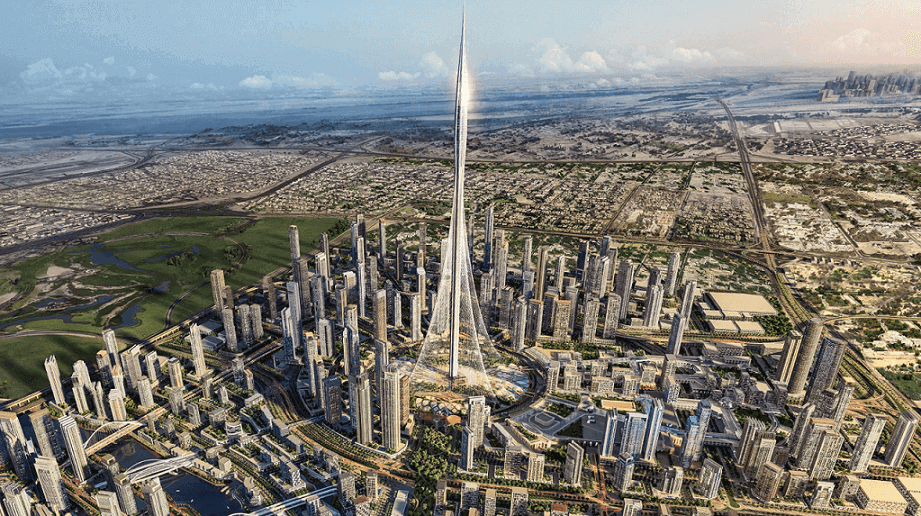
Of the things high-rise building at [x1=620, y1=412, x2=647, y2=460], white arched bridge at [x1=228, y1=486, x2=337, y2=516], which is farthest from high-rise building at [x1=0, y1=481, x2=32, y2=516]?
high-rise building at [x1=620, y1=412, x2=647, y2=460]

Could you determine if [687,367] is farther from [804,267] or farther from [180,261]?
[180,261]

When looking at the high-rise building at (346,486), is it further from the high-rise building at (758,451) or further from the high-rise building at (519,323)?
the high-rise building at (758,451)

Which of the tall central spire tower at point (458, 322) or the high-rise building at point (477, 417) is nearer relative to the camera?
the tall central spire tower at point (458, 322)

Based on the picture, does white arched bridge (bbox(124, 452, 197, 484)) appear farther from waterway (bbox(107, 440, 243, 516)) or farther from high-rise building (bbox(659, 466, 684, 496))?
high-rise building (bbox(659, 466, 684, 496))

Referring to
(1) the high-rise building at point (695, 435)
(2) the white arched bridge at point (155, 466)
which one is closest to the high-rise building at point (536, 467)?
(1) the high-rise building at point (695, 435)

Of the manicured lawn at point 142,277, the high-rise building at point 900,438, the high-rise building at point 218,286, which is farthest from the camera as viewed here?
the high-rise building at point 218,286
